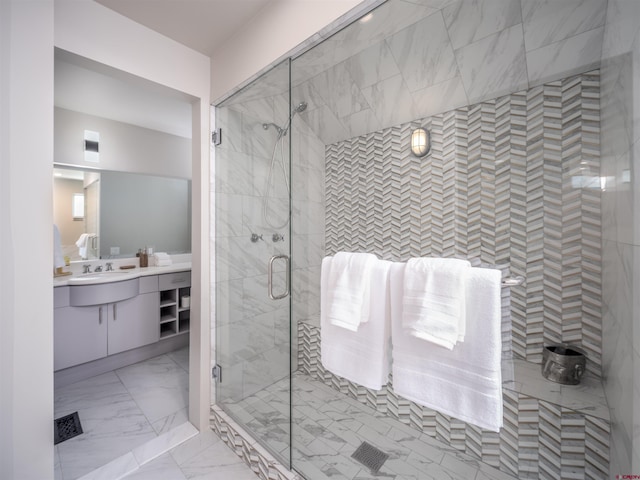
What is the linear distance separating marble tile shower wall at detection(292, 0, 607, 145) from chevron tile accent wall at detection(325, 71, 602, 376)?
0.08 metres

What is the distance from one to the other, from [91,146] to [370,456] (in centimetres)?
354

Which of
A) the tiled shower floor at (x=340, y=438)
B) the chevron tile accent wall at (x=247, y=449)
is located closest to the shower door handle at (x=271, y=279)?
the tiled shower floor at (x=340, y=438)

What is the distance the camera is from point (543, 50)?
3.54 ft

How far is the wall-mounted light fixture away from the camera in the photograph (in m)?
2.71

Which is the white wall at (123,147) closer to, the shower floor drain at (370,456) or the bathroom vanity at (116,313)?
the bathroom vanity at (116,313)

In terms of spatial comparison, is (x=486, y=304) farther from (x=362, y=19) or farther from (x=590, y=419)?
(x=362, y=19)

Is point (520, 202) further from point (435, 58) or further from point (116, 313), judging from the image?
point (116, 313)

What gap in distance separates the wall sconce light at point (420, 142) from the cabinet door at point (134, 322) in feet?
9.14

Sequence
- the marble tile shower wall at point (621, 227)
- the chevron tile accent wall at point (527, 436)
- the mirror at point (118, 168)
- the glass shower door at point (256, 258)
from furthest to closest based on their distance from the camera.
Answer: the mirror at point (118, 168)
the glass shower door at point (256, 258)
the chevron tile accent wall at point (527, 436)
the marble tile shower wall at point (621, 227)

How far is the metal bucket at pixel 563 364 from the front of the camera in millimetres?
1090

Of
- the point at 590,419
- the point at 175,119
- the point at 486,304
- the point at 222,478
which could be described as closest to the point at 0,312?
the point at 222,478

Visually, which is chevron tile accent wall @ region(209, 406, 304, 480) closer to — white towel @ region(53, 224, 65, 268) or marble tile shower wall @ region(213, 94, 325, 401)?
marble tile shower wall @ region(213, 94, 325, 401)

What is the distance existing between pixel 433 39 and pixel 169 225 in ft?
10.6

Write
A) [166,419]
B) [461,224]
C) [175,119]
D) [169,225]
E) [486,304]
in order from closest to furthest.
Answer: [486,304] → [461,224] → [166,419] → [175,119] → [169,225]
